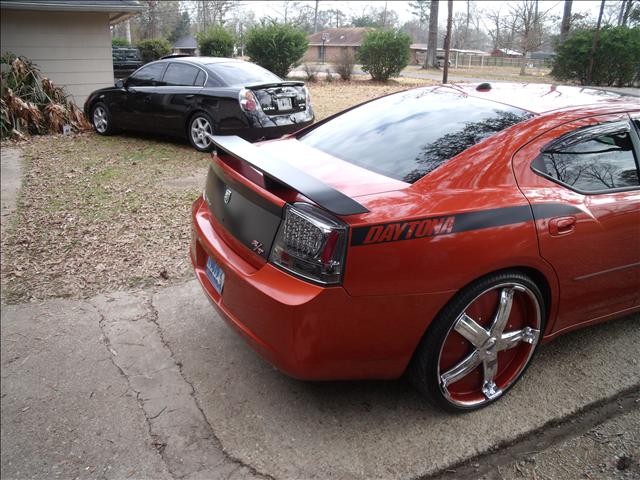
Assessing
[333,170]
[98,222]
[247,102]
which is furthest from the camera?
[247,102]

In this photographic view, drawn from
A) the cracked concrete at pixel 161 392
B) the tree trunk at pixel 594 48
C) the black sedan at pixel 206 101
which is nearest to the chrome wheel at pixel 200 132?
the black sedan at pixel 206 101

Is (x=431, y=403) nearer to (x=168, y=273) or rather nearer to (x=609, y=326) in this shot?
(x=609, y=326)

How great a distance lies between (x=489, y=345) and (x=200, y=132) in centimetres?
655

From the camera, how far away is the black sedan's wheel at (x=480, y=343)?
94.3 inches

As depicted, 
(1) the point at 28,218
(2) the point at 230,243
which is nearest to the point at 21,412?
(2) the point at 230,243

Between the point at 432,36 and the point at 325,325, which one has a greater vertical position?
the point at 432,36

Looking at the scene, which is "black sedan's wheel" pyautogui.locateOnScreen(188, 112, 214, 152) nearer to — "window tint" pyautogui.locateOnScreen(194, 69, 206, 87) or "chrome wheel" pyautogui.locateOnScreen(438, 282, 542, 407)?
"window tint" pyautogui.locateOnScreen(194, 69, 206, 87)

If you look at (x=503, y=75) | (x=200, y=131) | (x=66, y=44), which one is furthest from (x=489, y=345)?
(x=503, y=75)

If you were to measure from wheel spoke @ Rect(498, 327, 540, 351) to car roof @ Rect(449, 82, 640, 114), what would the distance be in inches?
44.7

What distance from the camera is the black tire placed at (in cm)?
954

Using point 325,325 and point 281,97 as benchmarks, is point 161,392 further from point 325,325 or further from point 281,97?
point 281,97

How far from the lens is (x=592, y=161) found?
2.87 metres

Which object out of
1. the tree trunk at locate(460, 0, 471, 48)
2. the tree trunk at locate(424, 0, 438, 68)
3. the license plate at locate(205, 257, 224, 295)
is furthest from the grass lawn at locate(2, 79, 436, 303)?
the tree trunk at locate(460, 0, 471, 48)

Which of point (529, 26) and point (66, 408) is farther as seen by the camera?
point (529, 26)
